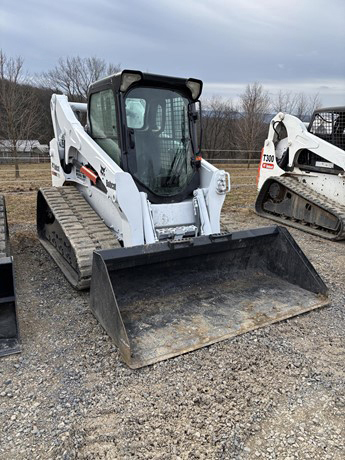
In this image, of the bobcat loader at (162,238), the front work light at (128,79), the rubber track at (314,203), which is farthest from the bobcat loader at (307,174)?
the front work light at (128,79)

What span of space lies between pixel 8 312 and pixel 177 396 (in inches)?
61.2

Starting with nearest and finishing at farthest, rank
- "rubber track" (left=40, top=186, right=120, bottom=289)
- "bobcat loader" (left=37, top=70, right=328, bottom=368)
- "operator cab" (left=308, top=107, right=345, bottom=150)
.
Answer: "bobcat loader" (left=37, top=70, right=328, bottom=368)
"rubber track" (left=40, top=186, right=120, bottom=289)
"operator cab" (left=308, top=107, right=345, bottom=150)

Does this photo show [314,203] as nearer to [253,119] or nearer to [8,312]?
[8,312]

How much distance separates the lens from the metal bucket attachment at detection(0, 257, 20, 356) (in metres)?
3.13

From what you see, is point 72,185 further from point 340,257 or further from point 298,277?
point 340,257

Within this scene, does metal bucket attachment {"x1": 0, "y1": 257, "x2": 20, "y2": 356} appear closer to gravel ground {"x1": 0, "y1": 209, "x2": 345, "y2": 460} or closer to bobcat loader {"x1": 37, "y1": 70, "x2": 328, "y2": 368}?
gravel ground {"x1": 0, "y1": 209, "x2": 345, "y2": 460}

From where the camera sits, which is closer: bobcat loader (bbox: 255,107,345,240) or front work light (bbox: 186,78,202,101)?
front work light (bbox: 186,78,202,101)

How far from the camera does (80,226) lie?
441 cm

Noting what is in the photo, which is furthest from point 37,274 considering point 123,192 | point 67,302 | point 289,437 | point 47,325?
point 289,437

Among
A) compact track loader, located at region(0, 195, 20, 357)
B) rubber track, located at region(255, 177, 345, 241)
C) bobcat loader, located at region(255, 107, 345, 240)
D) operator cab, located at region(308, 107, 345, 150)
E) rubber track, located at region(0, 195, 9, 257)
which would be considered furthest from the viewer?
operator cab, located at region(308, 107, 345, 150)

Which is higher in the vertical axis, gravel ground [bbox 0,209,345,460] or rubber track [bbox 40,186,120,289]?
rubber track [bbox 40,186,120,289]

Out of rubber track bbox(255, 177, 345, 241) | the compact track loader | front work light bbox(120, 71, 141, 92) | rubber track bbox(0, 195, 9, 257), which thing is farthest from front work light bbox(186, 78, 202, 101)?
rubber track bbox(255, 177, 345, 241)

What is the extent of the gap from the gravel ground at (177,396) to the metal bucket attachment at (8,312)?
0.35 feet

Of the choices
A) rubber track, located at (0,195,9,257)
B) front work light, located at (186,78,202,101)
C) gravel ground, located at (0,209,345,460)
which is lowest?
gravel ground, located at (0,209,345,460)
